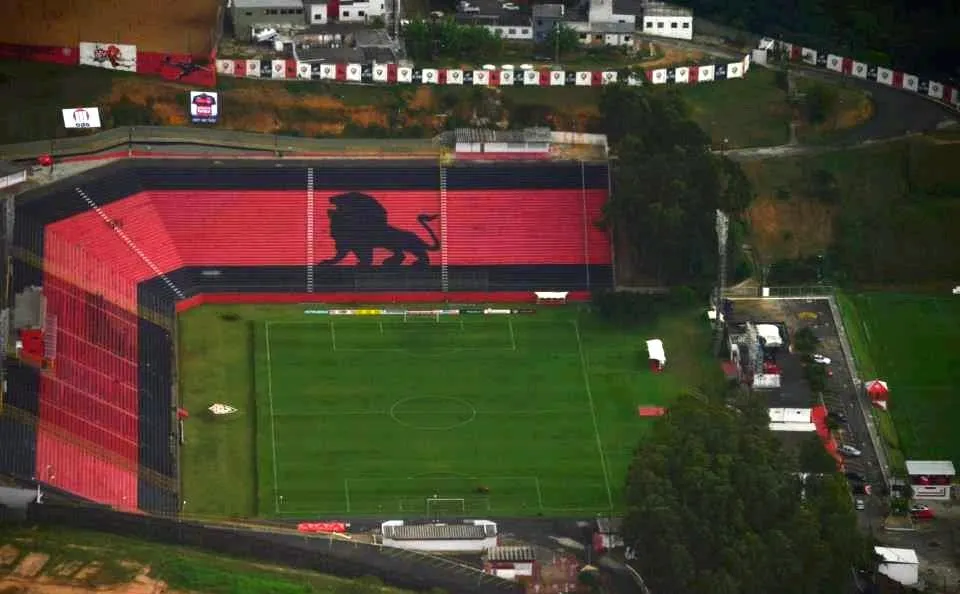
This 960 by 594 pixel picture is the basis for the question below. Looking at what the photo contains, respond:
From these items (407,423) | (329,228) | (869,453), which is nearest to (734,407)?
(869,453)

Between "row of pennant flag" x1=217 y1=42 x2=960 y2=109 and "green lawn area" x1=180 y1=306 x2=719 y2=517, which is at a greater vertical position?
"row of pennant flag" x1=217 y1=42 x2=960 y2=109

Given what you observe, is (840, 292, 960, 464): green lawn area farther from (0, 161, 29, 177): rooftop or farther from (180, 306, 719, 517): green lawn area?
(0, 161, 29, 177): rooftop

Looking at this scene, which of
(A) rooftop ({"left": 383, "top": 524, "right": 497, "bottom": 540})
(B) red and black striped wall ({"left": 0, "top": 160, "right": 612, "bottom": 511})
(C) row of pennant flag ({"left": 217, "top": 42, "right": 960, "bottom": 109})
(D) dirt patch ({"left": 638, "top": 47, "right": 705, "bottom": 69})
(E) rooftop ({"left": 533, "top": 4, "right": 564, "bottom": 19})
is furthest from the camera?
(E) rooftop ({"left": 533, "top": 4, "right": 564, "bottom": 19})

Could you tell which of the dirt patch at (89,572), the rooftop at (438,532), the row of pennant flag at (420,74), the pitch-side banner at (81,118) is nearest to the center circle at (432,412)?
the rooftop at (438,532)

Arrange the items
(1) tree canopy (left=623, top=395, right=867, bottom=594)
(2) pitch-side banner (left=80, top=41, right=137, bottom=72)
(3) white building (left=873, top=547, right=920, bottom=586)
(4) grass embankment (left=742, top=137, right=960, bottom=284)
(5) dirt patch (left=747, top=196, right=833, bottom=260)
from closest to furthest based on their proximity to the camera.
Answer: (1) tree canopy (left=623, top=395, right=867, bottom=594)
(3) white building (left=873, top=547, right=920, bottom=586)
(4) grass embankment (left=742, top=137, right=960, bottom=284)
(5) dirt patch (left=747, top=196, right=833, bottom=260)
(2) pitch-side banner (left=80, top=41, right=137, bottom=72)

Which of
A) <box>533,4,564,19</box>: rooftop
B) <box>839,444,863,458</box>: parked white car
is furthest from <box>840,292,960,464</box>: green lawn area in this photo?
<box>533,4,564,19</box>: rooftop

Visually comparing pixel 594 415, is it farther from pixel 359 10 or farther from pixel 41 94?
pixel 41 94

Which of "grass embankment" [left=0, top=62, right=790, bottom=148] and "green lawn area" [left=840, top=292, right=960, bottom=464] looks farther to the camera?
"grass embankment" [left=0, top=62, right=790, bottom=148]
